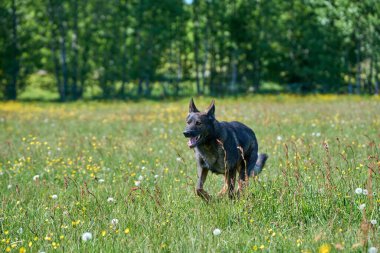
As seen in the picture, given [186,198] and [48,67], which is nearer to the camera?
[186,198]

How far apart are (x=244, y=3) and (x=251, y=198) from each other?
39.4 metres

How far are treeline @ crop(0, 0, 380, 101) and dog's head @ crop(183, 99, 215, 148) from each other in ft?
109

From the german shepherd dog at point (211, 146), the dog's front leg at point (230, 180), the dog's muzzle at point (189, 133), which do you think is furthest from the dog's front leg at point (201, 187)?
the dog's muzzle at point (189, 133)

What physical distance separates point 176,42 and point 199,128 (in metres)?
42.1

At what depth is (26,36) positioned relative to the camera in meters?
39.5

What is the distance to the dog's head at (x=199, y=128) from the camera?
6141 mm

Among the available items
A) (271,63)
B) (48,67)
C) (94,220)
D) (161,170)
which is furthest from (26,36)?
(94,220)

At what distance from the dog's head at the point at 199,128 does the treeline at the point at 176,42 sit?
33.1m

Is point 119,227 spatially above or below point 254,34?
below

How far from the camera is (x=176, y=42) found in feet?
156

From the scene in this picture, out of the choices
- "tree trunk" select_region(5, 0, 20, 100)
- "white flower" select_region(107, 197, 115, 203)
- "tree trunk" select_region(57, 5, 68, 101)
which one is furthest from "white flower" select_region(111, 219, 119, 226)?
"tree trunk" select_region(5, 0, 20, 100)

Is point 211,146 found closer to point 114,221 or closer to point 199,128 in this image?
point 199,128

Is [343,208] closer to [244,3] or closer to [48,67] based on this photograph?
[244,3]

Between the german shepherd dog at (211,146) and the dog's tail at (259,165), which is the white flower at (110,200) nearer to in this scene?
the german shepherd dog at (211,146)
